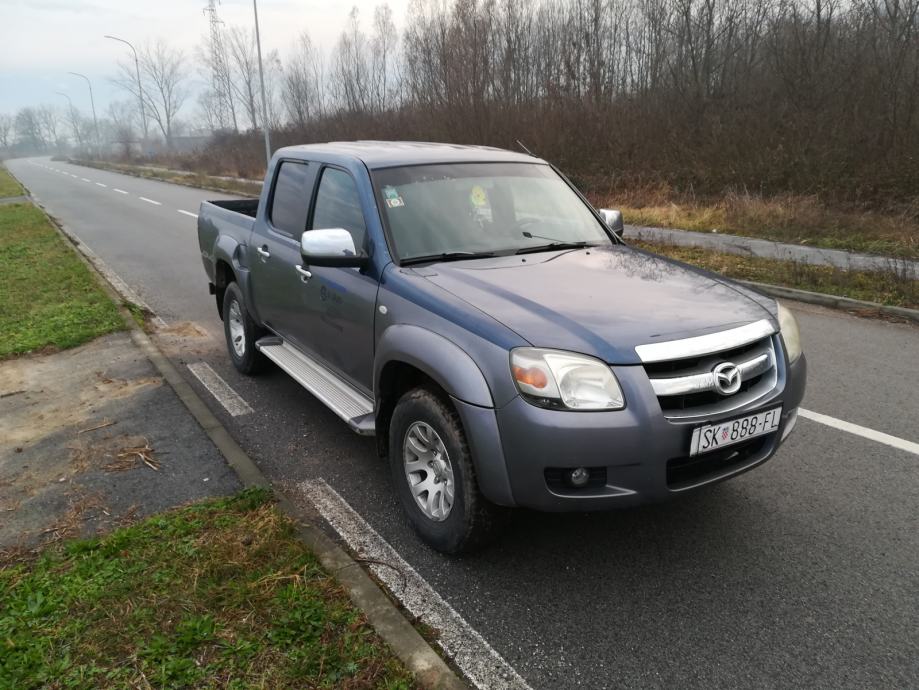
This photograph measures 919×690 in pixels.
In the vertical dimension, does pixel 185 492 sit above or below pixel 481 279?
below

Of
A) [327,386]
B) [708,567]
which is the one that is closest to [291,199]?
[327,386]

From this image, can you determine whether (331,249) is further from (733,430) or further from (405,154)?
(733,430)

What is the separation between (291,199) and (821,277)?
742cm

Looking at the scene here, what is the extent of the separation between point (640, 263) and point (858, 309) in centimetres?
569

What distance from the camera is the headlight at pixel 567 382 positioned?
267 centimetres

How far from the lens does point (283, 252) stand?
4.78m

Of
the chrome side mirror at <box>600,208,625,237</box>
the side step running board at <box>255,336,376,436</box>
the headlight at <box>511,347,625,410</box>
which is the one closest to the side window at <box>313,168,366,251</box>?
the side step running board at <box>255,336,376,436</box>

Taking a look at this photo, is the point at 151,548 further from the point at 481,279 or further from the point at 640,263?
the point at 640,263

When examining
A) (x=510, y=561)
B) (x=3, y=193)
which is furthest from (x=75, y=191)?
(x=510, y=561)

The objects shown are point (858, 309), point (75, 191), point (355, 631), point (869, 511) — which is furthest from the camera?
point (75, 191)

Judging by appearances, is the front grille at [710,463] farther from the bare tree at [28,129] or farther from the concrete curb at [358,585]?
the bare tree at [28,129]

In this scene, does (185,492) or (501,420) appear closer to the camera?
(501,420)

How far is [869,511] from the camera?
3596 mm

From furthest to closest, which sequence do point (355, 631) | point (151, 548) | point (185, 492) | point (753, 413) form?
point (185, 492), point (151, 548), point (753, 413), point (355, 631)
